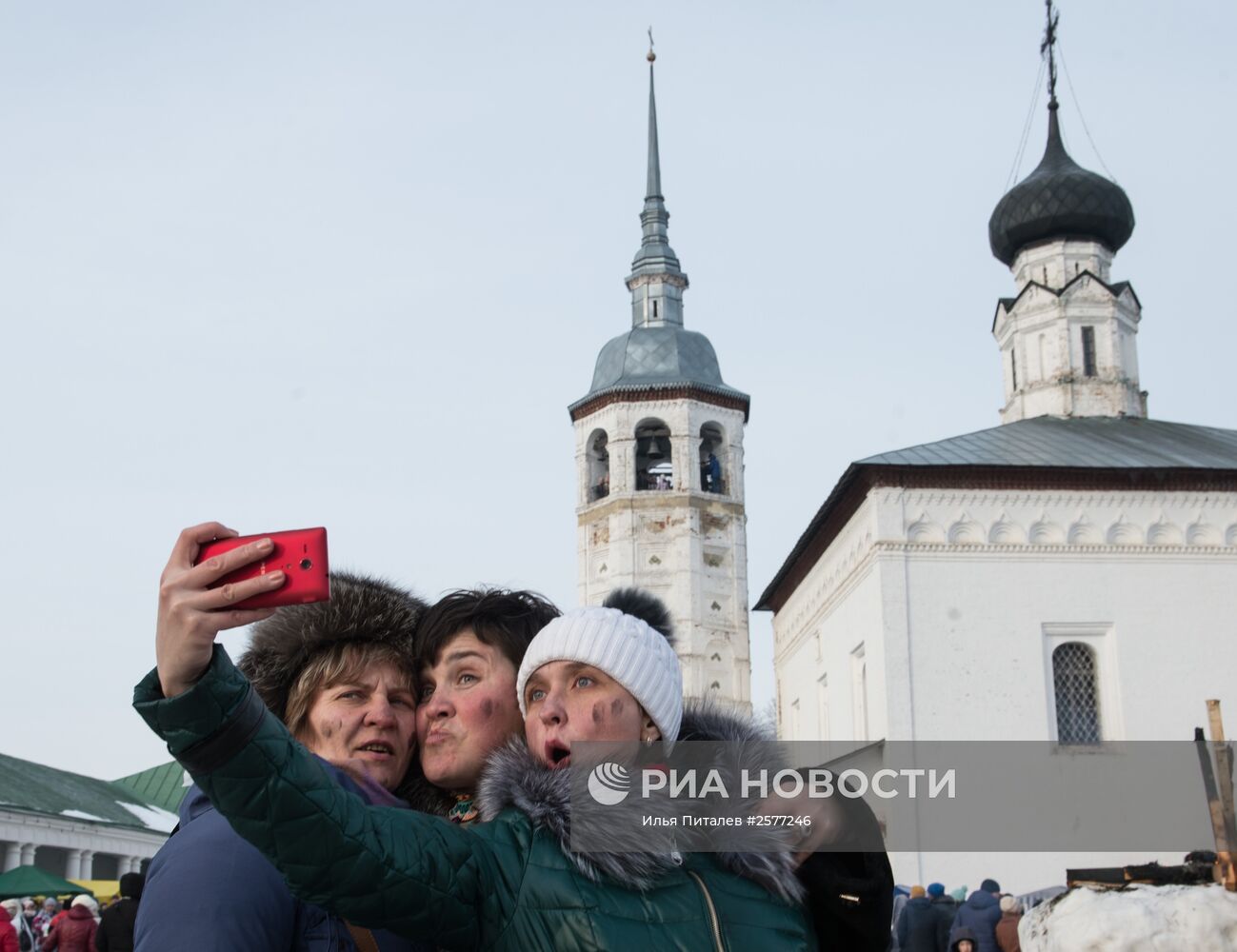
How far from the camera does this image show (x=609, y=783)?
227 cm

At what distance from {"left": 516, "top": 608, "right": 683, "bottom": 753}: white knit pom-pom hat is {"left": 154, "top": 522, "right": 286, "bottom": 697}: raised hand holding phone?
78 centimetres

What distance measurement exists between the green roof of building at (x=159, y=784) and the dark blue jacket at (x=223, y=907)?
55700 mm

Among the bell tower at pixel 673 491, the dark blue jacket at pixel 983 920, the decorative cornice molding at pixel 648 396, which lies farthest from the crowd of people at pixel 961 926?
the decorative cornice molding at pixel 648 396

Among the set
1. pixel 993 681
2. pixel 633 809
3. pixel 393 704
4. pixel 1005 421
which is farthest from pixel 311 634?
pixel 1005 421

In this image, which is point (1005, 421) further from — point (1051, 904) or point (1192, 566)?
point (1051, 904)

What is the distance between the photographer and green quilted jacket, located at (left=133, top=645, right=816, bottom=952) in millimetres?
1836

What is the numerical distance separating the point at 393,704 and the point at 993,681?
16.9 m

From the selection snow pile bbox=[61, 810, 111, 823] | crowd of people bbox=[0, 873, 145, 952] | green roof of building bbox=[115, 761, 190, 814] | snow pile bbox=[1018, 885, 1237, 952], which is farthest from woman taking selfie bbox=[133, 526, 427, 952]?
green roof of building bbox=[115, 761, 190, 814]

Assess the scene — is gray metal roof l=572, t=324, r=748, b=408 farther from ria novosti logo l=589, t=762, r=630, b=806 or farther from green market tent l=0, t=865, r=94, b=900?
ria novosti logo l=589, t=762, r=630, b=806

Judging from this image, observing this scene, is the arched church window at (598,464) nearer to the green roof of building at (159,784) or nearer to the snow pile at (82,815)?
the snow pile at (82,815)

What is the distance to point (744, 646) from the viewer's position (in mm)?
35219

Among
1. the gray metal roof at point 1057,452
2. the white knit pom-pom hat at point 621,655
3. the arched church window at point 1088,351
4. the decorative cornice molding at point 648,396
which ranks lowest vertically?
the white knit pom-pom hat at point 621,655

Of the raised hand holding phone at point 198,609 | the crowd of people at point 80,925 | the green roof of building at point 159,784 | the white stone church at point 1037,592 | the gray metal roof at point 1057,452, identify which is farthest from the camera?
the green roof of building at point 159,784

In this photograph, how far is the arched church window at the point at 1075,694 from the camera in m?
18.8
